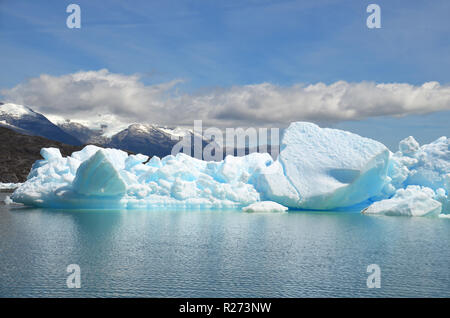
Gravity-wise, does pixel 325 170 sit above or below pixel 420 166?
below

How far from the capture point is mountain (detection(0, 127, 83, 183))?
86.6 meters

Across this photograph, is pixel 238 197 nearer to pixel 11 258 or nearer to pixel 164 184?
pixel 164 184

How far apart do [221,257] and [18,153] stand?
9493 cm

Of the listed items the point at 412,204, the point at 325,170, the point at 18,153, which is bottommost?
→ the point at 412,204

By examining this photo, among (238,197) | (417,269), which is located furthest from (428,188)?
(417,269)

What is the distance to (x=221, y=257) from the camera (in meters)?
13.3

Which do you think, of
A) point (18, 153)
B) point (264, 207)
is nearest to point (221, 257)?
point (264, 207)

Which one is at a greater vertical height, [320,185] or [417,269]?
[320,185]

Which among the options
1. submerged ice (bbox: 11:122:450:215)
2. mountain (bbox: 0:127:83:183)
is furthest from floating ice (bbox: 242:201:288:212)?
mountain (bbox: 0:127:83:183)

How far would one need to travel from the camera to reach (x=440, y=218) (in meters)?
24.9

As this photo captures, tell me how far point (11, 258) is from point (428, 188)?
23.2 m

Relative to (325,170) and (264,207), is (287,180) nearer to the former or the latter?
(264,207)

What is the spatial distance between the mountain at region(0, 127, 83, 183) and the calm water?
71.8 metres
